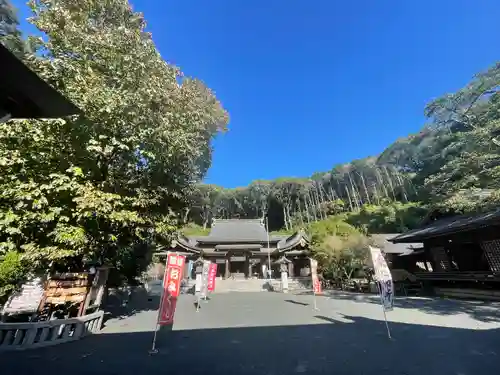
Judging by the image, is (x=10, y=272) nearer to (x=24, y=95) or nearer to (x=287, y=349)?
(x=24, y=95)

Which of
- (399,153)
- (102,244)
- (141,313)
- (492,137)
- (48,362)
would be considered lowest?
(48,362)

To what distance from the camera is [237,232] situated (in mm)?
30422

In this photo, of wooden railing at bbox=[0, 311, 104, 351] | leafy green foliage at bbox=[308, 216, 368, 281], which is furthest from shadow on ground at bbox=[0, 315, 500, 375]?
leafy green foliage at bbox=[308, 216, 368, 281]

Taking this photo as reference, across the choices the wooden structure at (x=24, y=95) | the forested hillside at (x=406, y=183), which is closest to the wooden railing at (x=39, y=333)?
the forested hillside at (x=406, y=183)

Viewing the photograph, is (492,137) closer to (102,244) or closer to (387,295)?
(387,295)

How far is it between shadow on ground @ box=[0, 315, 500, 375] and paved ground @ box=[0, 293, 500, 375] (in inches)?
0.5

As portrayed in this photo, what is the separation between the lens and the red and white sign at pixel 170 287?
17.3 feet

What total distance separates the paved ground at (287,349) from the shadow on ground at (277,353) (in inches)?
0.5

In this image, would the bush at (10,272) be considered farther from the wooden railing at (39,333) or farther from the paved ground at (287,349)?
the paved ground at (287,349)

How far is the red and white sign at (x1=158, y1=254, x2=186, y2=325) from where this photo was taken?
5.26m

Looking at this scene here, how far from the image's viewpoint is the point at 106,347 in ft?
16.6

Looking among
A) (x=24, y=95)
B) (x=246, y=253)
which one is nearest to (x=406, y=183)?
(x=246, y=253)

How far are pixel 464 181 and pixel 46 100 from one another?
13.7 metres

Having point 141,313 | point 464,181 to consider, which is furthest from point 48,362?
point 464,181
